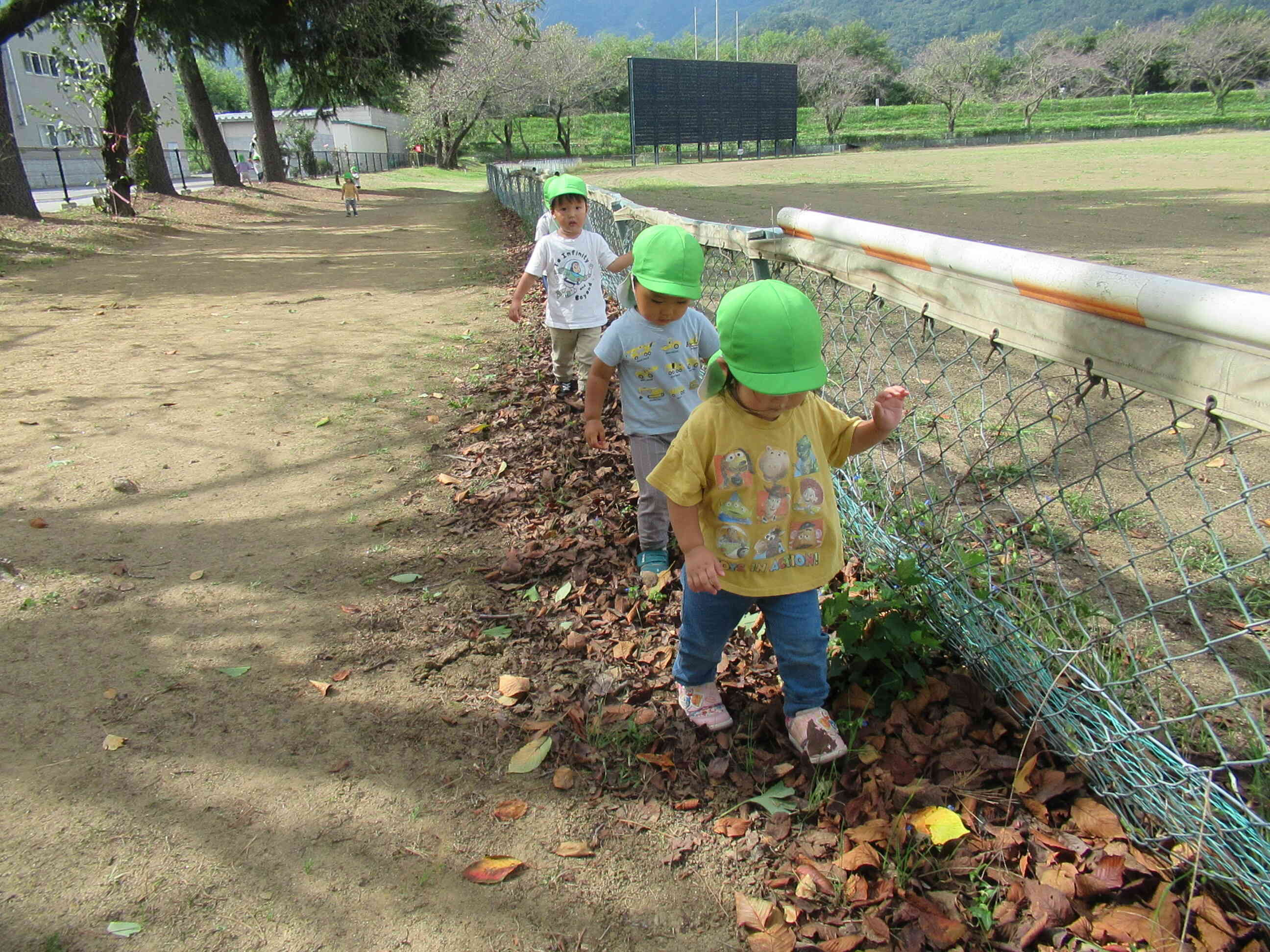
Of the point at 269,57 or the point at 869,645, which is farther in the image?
the point at 269,57

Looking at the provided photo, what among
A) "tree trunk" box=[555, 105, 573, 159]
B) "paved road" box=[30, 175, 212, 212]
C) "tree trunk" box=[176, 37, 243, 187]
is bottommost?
"paved road" box=[30, 175, 212, 212]

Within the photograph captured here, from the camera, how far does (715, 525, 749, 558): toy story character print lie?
2139 millimetres

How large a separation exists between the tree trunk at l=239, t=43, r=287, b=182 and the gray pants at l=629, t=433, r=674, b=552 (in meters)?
28.5

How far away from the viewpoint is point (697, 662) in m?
2.44

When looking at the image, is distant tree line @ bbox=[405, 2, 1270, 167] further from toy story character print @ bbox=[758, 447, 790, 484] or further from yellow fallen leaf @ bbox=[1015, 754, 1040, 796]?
yellow fallen leaf @ bbox=[1015, 754, 1040, 796]

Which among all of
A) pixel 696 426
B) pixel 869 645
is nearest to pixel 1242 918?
pixel 869 645

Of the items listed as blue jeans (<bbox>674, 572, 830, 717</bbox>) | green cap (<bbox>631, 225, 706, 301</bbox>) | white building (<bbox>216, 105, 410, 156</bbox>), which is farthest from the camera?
white building (<bbox>216, 105, 410, 156</bbox>)

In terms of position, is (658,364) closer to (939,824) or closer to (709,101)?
(939,824)

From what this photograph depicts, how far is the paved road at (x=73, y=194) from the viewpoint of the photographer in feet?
75.4

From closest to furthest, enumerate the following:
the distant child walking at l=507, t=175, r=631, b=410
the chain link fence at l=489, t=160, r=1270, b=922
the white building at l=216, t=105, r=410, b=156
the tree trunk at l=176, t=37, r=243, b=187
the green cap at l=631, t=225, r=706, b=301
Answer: the chain link fence at l=489, t=160, r=1270, b=922 → the green cap at l=631, t=225, r=706, b=301 → the distant child walking at l=507, t=175, r=631, b=410 → the tree trunk at l=176, t=37, r=243, b=187 → the white building at l=216, t=105, r=410, b=156

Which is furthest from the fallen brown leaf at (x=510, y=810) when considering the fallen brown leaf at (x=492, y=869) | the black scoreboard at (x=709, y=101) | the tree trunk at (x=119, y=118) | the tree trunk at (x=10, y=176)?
the black scoreboard at (x=709, y=101)

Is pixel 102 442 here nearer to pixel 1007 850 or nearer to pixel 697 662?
pixel 697 662

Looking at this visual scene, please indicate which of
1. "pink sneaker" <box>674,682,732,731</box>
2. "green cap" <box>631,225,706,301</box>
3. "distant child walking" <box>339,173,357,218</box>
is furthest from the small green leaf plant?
"distant child walking" <box>339,173,357,218</box>

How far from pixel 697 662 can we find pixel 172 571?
2218mm
